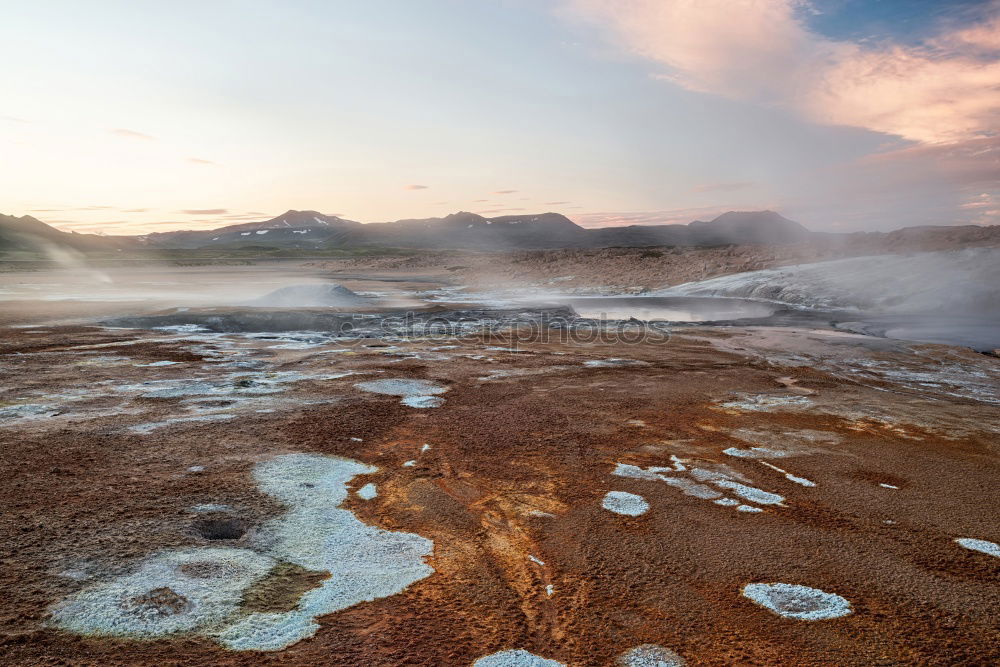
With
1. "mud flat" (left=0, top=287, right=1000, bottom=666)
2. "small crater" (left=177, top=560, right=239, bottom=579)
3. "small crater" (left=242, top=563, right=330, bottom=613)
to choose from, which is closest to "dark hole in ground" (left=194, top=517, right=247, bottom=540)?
"mud flat" (left=0, top=287, right=1000, bottom=666)

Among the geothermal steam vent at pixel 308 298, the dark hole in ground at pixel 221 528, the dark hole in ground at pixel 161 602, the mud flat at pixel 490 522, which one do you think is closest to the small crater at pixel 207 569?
the mud flat at pixel 490 522

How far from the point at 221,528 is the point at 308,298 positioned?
67.7 ft

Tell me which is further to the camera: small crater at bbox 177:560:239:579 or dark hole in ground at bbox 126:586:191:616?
small crater at bbox 177:560:239:579

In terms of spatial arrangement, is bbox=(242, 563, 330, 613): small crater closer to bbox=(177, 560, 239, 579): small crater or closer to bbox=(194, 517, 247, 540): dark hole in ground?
bbox=(177, 560, 239, 579): small crater

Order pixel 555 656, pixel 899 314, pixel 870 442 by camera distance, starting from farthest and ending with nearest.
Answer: pixel 899 314, pixel 870 442, pixel 555 656

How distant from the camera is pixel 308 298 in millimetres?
23641

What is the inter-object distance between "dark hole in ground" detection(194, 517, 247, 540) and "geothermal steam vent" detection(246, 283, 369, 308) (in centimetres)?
1863

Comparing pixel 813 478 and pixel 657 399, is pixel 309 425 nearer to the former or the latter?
pixel 657 399

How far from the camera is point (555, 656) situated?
112 inches

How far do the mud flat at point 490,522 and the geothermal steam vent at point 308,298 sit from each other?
541 inches

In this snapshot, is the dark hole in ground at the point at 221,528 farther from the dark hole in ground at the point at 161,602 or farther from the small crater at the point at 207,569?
the dark hole in ground at the point at 161,602

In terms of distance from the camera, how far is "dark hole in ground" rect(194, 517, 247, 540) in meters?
3.98

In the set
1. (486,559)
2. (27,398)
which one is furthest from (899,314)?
(27,398)

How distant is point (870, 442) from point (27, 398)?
10.3 meters
